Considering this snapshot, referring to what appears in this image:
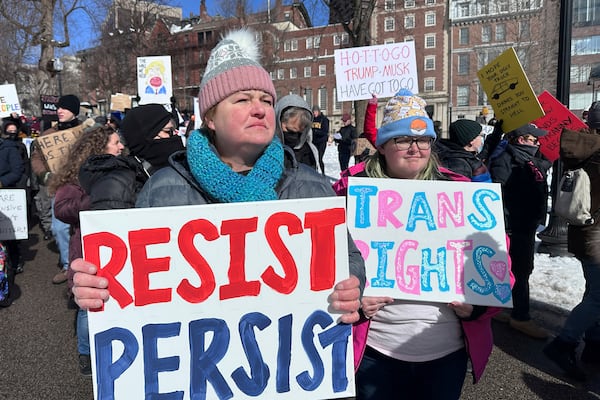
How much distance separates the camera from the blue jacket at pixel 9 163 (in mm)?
7297

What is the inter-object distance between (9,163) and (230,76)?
7.00m

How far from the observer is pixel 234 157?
1.79 metres

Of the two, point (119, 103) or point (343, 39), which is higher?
point (343, 39)

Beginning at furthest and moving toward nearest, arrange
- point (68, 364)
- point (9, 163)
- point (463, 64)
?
point (463, 64) → point (9, 163) → point (68, 364)

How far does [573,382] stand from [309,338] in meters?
2.87

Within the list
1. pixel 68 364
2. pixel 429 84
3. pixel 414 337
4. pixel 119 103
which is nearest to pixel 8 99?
pixel 119 103

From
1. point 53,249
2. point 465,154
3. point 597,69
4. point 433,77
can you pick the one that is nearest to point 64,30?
point 53,249

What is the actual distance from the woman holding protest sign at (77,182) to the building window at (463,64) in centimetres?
6244

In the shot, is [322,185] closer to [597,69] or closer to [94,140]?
[94,140]

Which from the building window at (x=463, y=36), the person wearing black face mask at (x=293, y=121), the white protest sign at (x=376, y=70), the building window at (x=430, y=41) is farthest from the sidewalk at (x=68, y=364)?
the building window at (x=430, y=41)

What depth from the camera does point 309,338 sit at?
5.63 ft

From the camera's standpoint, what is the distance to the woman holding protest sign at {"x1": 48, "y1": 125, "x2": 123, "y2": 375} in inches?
140

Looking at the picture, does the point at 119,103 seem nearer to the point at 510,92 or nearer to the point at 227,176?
the point at 510,92

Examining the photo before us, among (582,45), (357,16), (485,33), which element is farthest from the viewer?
(485,33)
